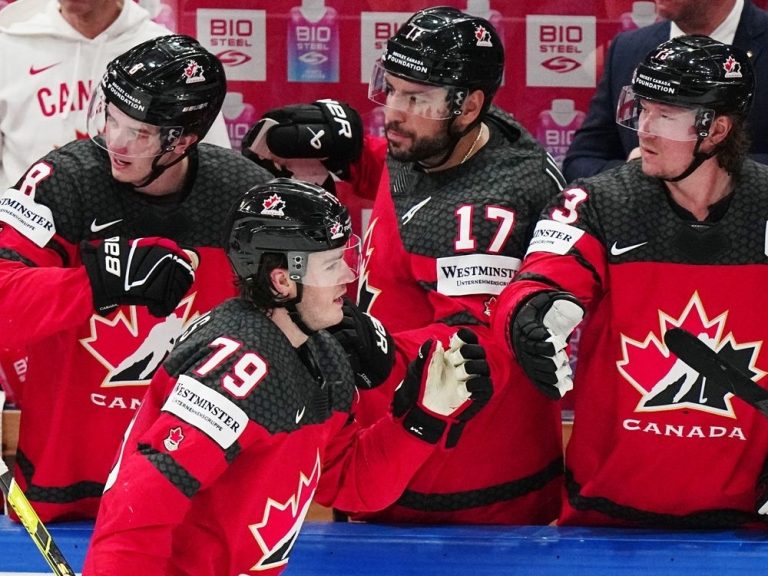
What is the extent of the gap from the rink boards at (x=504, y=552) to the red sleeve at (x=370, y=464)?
210 mm

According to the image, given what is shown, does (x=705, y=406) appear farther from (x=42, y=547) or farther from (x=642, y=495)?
(x=42, y=547)

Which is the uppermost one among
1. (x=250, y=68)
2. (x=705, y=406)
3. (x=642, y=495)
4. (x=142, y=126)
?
(x=142, y=126)

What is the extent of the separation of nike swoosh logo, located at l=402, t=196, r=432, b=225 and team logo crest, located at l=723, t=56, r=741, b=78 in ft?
2.18

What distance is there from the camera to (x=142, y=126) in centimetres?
293

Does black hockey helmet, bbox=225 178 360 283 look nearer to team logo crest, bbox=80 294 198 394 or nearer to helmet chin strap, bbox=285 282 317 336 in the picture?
helmet chin strap, bbox=285 282 317 336

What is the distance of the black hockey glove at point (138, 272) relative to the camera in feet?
8.91

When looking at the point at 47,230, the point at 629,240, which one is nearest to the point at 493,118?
the point at 629,240

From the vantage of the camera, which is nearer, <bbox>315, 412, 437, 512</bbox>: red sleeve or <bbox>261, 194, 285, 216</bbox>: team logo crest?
<bbox>261, 194, 285, 216</bbox>: team logo crest

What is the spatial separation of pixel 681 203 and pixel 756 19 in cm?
78

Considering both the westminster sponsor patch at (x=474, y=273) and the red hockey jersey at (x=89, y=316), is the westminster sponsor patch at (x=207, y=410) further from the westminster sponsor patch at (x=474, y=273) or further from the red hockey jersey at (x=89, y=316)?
the westminster sponsor patch at (x=474, y=273)

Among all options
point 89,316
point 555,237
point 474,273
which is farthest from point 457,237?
point 89,316

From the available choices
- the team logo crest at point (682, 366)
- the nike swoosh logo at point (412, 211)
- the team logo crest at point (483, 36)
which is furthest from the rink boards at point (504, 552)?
the team logo crest at point (483, 36)

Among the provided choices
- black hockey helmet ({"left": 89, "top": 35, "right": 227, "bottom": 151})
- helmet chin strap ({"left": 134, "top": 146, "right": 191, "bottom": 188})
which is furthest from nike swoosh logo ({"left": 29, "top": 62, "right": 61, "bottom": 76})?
helmet chin strap ({"left": 134, "top": 146, "right": 191, "bottom": 188})

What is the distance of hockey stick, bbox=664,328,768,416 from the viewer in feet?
9.47
